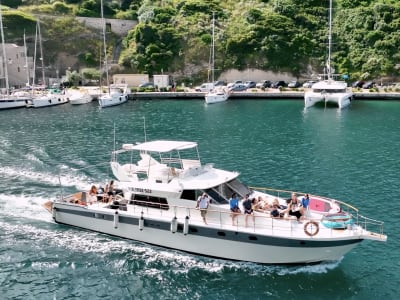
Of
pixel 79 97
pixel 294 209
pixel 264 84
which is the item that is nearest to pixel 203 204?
pixel 294 209

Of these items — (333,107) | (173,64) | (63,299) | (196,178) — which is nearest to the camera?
(63,299)

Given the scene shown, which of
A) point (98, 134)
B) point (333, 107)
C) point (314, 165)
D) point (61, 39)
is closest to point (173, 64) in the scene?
point (61, 39)

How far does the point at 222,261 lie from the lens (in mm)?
23406

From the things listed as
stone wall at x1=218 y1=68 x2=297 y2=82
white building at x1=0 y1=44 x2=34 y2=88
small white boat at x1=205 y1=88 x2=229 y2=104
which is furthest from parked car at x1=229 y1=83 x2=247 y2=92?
white building at x1=0 y1=44 x2=34 y2=88

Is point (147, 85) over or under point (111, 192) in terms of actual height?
over

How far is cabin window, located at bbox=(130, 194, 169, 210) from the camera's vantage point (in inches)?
976

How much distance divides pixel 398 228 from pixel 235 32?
82691 millimetres

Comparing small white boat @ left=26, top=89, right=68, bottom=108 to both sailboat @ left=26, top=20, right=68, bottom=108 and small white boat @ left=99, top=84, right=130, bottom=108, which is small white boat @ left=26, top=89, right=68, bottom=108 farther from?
small white boat @ left=99, top=84, right=130, bottom=108

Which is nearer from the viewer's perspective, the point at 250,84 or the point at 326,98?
the point at 326,98

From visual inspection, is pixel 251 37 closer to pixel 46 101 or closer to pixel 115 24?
pixel 115 24

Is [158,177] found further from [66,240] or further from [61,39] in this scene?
[61,39]

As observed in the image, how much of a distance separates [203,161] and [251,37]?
64705 millimetres

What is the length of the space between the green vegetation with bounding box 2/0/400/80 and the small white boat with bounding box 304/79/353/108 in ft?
64.6

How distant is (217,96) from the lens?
272 ft
